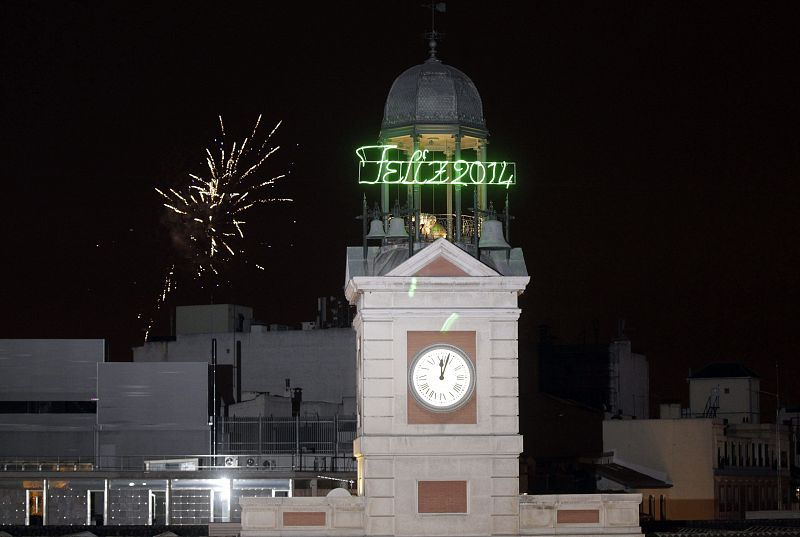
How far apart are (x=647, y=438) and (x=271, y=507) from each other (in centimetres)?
5547

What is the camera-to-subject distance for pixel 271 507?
42625mm

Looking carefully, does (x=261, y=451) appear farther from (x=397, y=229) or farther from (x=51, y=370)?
(x=397, y=229)

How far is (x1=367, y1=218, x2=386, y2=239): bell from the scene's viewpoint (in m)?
44.8

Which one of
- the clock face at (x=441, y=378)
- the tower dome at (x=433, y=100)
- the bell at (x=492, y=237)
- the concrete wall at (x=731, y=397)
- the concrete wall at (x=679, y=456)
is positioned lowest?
the concrete wall at (x=679, y=456)

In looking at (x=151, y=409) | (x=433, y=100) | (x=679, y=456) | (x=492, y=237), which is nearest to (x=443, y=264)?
(x=492, y=237)

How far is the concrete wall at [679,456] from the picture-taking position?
92000mm

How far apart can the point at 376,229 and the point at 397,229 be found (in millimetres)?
572

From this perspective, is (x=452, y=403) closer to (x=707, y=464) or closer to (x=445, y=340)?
(x=445, y=340)

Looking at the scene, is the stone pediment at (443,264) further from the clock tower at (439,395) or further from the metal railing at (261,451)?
the metal railing at (261,451)

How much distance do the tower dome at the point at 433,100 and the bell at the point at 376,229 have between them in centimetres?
235

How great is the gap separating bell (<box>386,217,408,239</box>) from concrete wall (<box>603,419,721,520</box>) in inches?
1916

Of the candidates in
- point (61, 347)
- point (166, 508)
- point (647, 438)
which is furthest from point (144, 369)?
point (647, 438)

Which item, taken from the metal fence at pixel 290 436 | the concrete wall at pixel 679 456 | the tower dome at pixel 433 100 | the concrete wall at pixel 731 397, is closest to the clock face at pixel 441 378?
the tower dome at pixel 433 100

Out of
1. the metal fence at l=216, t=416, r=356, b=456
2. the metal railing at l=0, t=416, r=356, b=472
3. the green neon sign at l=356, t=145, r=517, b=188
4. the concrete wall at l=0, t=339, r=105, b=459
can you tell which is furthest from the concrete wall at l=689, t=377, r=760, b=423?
the green neon sign at l=356, t=145, r=517, b=188
